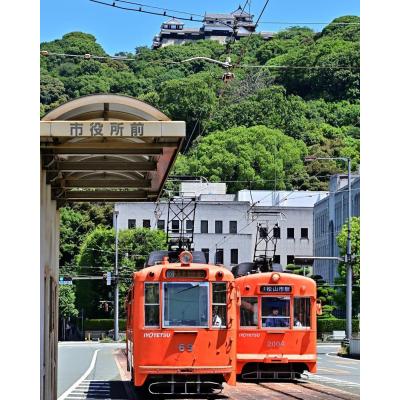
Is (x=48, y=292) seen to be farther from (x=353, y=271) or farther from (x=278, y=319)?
(x=353, y=271)

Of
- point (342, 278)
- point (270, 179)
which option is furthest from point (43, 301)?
point (270, 179)

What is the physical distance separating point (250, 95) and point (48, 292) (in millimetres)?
102411

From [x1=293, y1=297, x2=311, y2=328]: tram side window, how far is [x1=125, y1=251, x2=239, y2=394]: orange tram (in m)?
5.52

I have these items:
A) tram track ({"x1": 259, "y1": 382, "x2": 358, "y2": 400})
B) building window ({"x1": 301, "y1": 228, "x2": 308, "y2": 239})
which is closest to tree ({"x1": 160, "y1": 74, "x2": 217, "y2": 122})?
building window ({"x1": 301, "y1": 228, "x2": 308, "y2": 239})

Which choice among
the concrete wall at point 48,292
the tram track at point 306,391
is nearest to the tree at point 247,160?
the tram track at point 306,391

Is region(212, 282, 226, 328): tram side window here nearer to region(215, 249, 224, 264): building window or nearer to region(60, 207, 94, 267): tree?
region(215, 249, 224, 264): building window

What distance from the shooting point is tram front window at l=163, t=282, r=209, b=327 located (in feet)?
67.9

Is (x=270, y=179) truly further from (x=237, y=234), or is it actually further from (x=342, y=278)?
(x=342, y=278)

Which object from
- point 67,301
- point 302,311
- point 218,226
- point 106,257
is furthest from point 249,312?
point 218,226

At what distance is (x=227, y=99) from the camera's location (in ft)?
378

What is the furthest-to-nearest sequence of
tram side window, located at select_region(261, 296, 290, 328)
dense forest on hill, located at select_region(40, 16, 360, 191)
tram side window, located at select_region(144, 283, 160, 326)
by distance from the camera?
dense forest on hill, located at select_region(40, 16, 360, 191)
tram side window, located at select_region(261, 296, 290, 328)
tram side window, located at select_region(144, 283, 160, 326)

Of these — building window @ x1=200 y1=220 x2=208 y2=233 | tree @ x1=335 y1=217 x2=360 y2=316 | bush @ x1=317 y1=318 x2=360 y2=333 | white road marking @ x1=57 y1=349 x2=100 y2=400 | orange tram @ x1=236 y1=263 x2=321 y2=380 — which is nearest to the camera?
white road marking @ x1=57 y1=349 x2=100 y2=400

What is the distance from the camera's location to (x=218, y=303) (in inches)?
818
